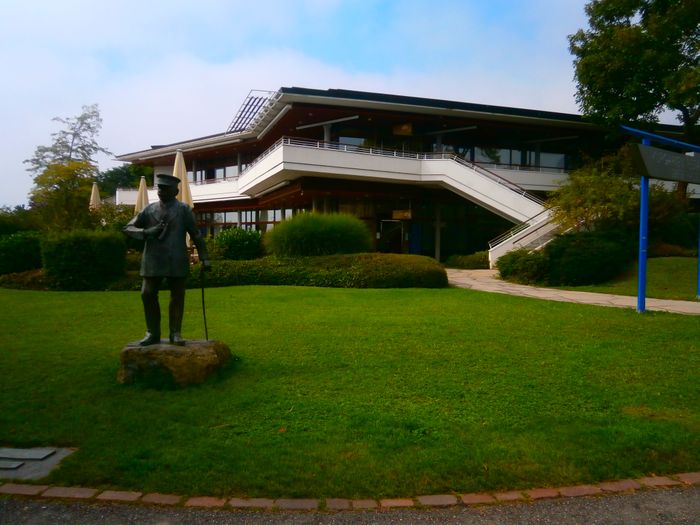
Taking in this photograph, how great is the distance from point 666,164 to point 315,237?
34.5 ft

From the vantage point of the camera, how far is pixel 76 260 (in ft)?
51.8

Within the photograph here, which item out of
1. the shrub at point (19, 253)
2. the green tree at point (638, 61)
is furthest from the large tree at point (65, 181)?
the green tree at point (638, 61)

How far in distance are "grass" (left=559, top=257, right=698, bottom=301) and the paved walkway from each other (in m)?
0.79

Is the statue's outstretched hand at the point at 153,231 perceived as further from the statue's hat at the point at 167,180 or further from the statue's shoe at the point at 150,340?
the statue's shoe at the point at 150,340

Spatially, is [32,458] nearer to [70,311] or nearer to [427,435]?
[427,435]

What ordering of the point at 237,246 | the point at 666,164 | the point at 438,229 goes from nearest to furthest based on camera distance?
the point at 666,164 → the point at 237,246 → the point at 438,229

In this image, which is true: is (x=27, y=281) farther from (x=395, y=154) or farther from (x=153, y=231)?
(x=395, y=154)

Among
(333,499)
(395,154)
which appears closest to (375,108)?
(395,154)

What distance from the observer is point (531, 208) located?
23.9 metres

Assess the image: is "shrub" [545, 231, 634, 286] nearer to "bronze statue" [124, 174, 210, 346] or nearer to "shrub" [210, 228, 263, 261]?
"shrub" [210, 228, 263, 261]

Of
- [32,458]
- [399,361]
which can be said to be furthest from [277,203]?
[32,458]

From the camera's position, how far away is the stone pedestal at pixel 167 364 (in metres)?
5.91

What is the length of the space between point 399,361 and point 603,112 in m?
24.2

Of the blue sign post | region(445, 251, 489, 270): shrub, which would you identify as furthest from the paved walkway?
region(445, 251, 489, 270): shrub
